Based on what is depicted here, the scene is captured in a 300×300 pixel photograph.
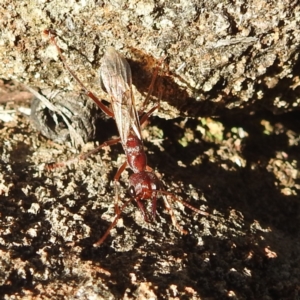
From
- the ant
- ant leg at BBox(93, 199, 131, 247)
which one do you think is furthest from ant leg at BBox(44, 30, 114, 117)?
ant leg at BBox(93, 199, 131, 247)

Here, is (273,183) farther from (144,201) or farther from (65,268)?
(65,268)

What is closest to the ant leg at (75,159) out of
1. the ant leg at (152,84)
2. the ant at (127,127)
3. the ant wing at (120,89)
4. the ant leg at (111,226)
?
the ant at (127,127)

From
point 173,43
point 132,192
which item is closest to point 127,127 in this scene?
point 132,192

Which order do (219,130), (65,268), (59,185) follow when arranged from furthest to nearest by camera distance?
(219,130) → (59,185) → (65,268)

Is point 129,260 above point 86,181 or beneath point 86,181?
beneath

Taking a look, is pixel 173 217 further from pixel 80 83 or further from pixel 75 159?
pixel 80 83

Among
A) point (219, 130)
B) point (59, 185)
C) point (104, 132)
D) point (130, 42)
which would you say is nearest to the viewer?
point (130, 42)

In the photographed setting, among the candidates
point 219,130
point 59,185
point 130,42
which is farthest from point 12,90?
point 219,130

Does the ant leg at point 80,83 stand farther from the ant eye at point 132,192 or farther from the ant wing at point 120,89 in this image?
the ant eye at point 132,192
